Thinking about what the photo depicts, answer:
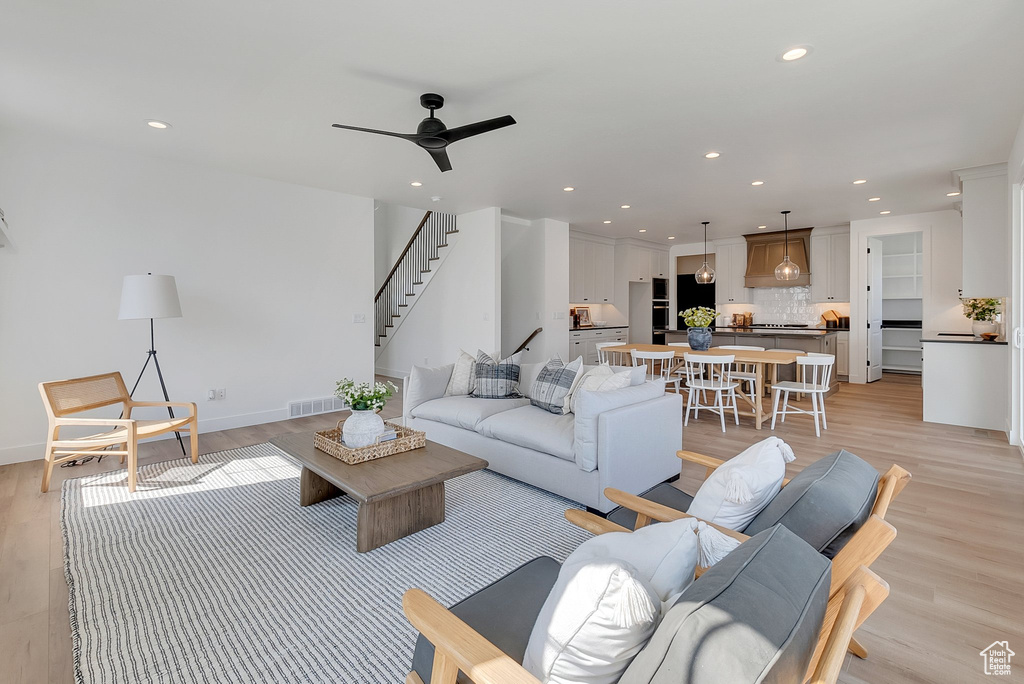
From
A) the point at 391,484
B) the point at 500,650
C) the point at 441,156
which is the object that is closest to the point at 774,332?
the point at 441,156

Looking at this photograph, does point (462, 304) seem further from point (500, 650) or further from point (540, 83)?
point (500, 650)

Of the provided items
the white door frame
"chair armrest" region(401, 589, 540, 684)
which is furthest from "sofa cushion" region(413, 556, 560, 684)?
the white door frame

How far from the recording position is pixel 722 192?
570cm

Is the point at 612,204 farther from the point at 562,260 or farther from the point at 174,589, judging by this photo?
the point at 174,589

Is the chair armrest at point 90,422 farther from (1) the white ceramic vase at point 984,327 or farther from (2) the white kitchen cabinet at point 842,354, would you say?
(2) the white kitchen cabinet at point 842,354

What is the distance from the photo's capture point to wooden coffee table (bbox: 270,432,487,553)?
7.82 ft

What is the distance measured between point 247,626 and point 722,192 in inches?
238

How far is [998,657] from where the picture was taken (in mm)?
1689

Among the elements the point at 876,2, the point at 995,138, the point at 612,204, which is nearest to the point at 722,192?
the point at 612,204

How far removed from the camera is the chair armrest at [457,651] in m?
0.90

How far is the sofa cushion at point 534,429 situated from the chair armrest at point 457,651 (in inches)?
75.5

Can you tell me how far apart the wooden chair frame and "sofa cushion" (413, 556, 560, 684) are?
6.1 inches

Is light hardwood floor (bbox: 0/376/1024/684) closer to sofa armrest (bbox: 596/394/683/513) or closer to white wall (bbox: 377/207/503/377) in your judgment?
sofa armrest (bbox: 596/394/683/513)

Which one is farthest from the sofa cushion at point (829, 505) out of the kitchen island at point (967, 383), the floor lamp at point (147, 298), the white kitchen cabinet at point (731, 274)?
the white kitchen cabinet at point (731, 274)
